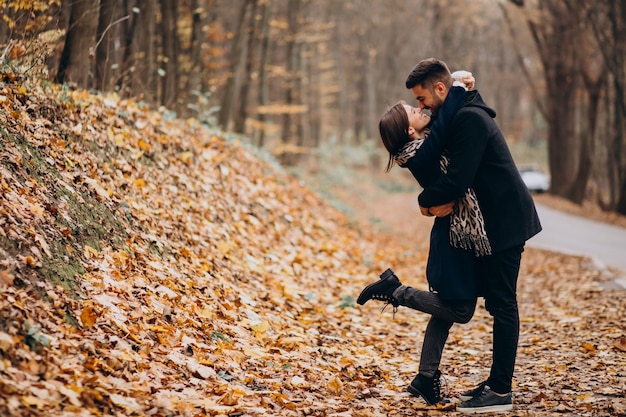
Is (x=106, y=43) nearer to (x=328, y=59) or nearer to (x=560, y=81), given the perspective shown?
(x=560, y=81)

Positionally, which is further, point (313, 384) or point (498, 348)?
point (313, 384)

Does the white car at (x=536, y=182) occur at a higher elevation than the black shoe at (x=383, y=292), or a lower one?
higher

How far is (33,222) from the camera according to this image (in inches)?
174

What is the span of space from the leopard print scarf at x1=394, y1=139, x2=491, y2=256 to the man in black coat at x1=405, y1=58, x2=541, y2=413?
52mm

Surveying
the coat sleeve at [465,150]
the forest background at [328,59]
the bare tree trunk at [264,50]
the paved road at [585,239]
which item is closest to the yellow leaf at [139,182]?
the forest background at [328,59]

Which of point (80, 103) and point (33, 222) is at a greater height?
point (80, 103)

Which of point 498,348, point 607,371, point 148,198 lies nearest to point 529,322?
point 607,371

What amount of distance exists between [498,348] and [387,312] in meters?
3.58

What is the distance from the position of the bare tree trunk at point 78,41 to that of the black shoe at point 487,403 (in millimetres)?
6103

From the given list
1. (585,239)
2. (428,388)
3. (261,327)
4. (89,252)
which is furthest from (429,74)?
(585,239)

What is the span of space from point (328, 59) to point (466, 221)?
41.1 m

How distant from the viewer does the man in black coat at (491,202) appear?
4.04 meters

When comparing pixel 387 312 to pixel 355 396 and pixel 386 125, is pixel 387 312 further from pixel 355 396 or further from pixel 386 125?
pixel 386 125

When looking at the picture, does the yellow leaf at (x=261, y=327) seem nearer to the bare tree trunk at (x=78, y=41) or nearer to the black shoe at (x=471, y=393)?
the black shoe at (x=471, y=393)
